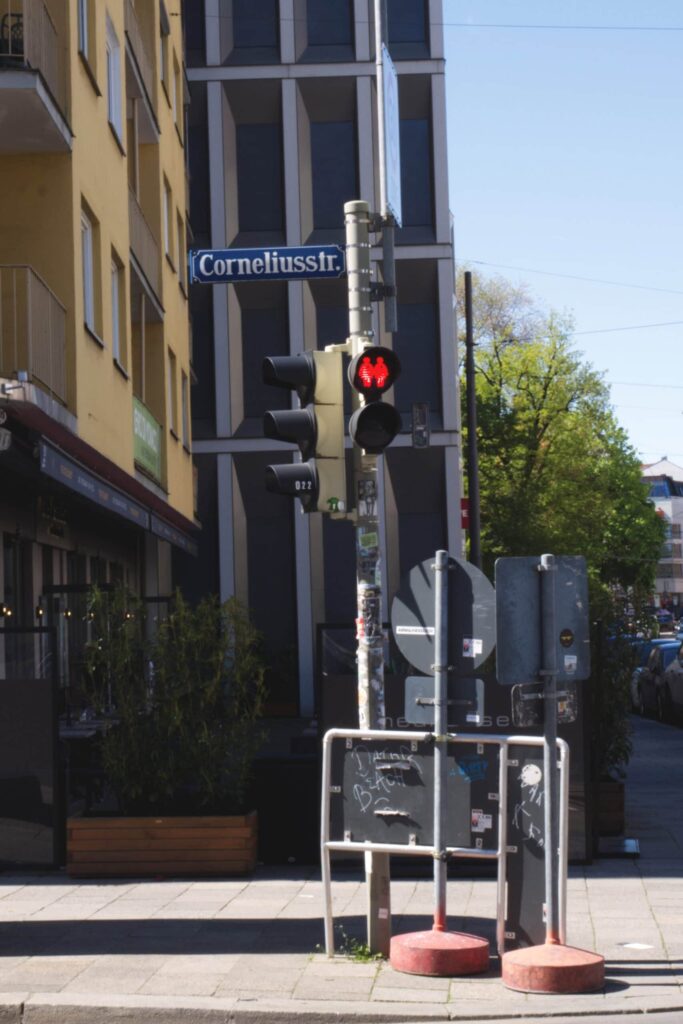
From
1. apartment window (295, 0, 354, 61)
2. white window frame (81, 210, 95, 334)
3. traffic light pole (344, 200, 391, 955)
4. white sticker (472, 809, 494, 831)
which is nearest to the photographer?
white sticker (472, 809, 494, 831)

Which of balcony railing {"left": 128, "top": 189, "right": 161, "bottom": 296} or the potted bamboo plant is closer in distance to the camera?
the potted bamboo plant

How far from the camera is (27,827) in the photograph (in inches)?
456

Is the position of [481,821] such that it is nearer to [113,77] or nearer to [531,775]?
[531,775]

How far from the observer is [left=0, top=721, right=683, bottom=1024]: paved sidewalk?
7.27 meters

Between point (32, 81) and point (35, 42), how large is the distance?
2.77 feet

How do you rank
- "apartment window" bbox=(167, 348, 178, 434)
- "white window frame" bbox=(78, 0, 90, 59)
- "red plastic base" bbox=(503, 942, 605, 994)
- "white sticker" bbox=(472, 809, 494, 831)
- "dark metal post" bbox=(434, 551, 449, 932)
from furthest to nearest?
"apartment window" bbox=(167, 348, 178, 434) < "white window frame" bbox=(78, 0, 90, 59) < "white sticker" bbox=(472, 809, 494, 831) < "dark metal post" bbox=(434, 551, 449, 932) < "red plastic base" bbox=(503, 942, 605, 994)

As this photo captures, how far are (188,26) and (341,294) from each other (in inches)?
264

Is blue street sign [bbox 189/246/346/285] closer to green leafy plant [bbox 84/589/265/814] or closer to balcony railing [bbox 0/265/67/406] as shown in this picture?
Result: green leafy plant [bbox 84/589/265/814]

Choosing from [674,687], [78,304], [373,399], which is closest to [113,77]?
[78,304]

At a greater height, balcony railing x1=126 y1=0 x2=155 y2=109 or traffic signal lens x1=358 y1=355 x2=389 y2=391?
balcony railing x1=126 y1=0 x2=155 y2=109

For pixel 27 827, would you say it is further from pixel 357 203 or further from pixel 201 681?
pixel 357 203

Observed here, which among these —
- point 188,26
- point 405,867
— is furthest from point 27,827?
point 188,26

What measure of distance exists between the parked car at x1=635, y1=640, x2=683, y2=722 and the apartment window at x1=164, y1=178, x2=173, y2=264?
37.7 feet

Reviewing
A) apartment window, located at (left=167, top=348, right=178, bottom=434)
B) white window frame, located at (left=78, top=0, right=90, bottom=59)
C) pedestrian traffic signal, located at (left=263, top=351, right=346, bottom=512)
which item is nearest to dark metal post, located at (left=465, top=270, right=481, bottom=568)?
apartment window, located at (left=167, top=348, right=178, bottom=434)
